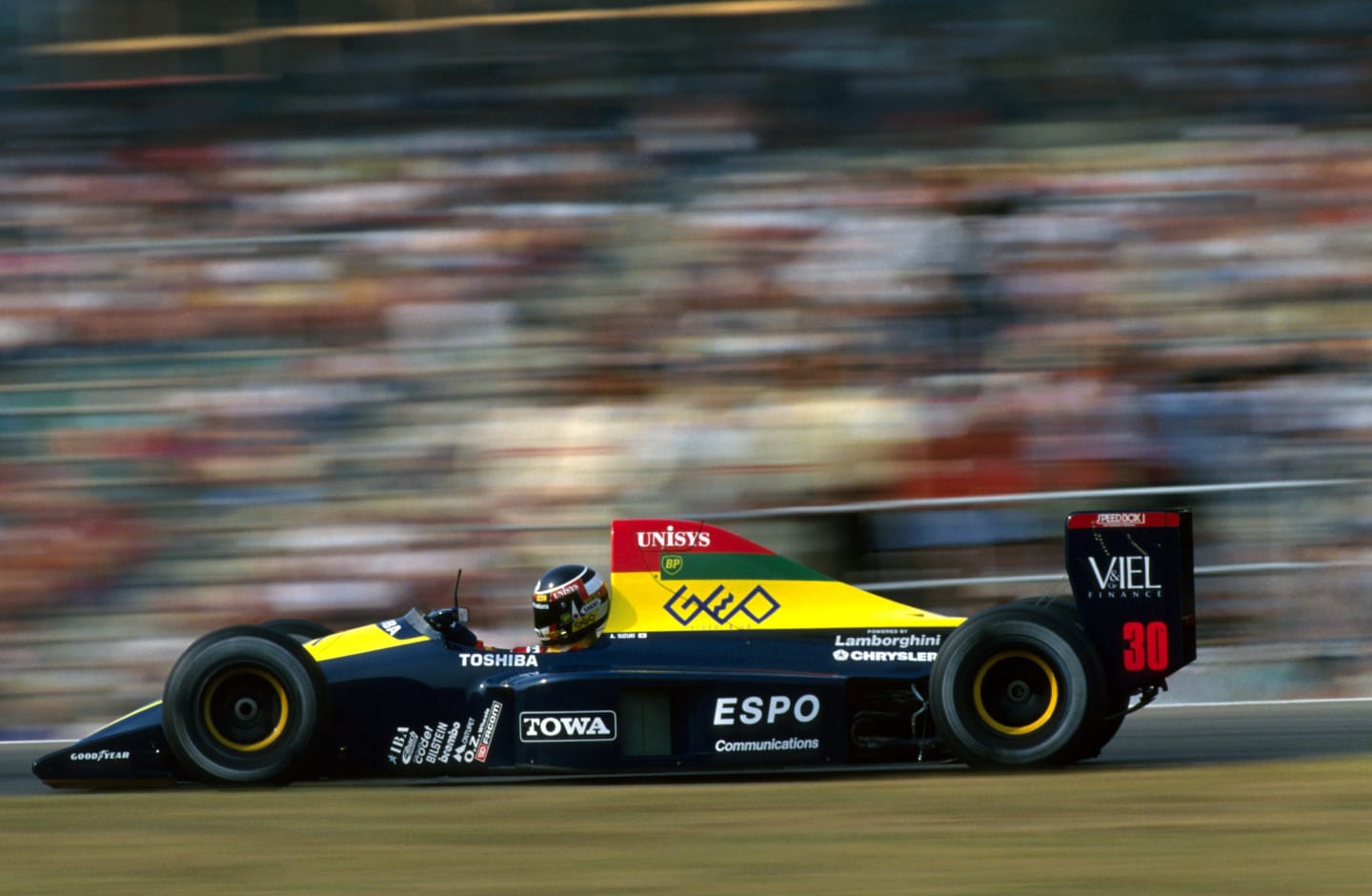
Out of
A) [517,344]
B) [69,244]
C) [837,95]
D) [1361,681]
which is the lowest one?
[1361,681]

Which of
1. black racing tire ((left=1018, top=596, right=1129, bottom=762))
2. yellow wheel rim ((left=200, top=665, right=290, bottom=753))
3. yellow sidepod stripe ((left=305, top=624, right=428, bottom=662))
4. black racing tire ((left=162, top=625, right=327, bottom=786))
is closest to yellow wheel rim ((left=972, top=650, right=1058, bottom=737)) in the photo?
black racing tire ((left=1018, top=596, right=1129, bottom=762))

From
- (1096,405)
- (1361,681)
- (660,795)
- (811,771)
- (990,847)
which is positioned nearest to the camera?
(990,847)

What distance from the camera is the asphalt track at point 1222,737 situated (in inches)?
287

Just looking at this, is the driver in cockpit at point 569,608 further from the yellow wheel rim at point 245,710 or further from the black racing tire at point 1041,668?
the black racing tire at point 1041,668

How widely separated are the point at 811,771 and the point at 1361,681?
3766 mm

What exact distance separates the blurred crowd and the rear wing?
3.00 meters

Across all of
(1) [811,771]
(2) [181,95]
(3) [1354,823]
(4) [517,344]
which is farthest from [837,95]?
(3) [1354,823]

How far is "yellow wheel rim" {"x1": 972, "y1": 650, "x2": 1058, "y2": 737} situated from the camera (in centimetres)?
679

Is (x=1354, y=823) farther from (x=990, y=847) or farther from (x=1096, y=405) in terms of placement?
(x=1096, y=405)

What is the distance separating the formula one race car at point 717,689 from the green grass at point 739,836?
132mm

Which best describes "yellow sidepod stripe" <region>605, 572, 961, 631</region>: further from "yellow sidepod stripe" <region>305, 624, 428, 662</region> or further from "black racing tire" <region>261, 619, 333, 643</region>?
"black racing tire" <region>261, 619, 333, 643</region>

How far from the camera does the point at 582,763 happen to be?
6.87 metres

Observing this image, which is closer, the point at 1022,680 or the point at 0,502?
the point at 1022,680

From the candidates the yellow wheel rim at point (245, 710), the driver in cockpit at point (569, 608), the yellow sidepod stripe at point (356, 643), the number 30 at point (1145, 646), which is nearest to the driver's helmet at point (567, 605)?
the driver in cockpit at point (569, 608)
